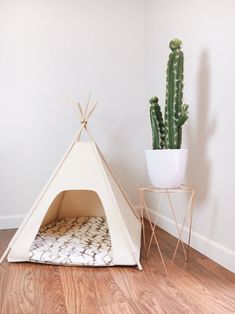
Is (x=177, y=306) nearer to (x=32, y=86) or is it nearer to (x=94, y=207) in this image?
(x=94, y=207)

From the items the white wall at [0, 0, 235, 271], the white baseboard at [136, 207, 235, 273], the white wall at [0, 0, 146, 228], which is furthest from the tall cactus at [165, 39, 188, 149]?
the white wall at [0, 0, 146, 228]

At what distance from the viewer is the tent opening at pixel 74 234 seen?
6.21 ft

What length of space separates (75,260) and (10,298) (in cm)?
45

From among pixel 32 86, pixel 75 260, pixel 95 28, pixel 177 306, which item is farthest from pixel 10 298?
pixel 95 28

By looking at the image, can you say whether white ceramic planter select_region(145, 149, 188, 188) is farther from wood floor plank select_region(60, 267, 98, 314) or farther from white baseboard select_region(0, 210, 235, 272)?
wood floor plank select_region(60, 267, 98, 314)

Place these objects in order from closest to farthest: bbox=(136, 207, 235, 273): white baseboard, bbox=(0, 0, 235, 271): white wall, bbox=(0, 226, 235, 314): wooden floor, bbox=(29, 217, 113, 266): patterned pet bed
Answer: bbox=(0, 226, 235, 314): wooden floor
bbox=(136, 207, 235, 273): white baseboard
bbox=(29, 217, 113, 266): patterned pet bed
bbox=(0, 0, 235, 271): white wall

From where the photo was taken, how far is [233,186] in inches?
69.6

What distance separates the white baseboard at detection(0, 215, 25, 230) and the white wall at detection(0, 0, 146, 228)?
11 mm

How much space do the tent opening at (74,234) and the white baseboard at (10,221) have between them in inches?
12.6

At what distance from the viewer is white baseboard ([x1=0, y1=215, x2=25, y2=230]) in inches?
107

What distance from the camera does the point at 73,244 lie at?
2107mm

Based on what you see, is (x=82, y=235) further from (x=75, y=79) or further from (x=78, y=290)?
(x=75, y=79)

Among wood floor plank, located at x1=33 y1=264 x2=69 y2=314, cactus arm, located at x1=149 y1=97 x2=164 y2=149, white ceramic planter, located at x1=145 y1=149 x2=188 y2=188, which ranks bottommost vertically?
wood floor plank, located at x1=33 y1=264 x2=69 y2=314

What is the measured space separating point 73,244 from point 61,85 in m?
1.37
